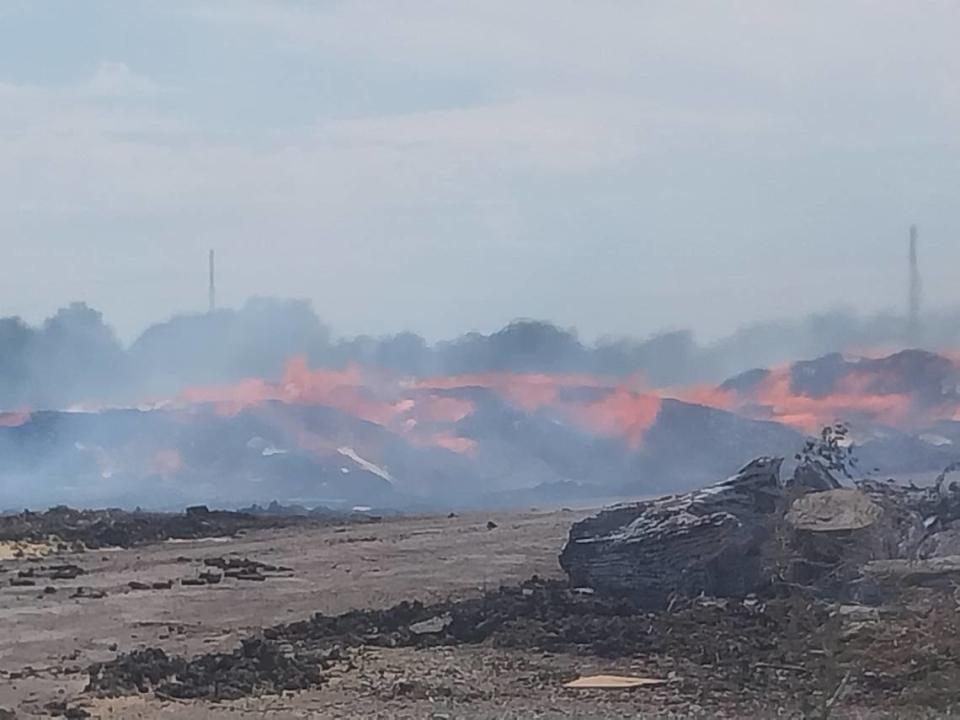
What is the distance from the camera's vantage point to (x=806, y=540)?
1838 cm

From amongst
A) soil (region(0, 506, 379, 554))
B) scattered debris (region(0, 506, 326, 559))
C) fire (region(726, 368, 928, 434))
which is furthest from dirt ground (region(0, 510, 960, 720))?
fire (region(726, 368, 928, 434))

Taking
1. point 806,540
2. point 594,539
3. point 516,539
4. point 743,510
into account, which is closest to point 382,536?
point 516,539

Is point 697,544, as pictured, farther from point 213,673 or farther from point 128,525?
point 128,525

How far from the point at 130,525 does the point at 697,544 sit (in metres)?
18.0

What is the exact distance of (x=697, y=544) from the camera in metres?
21.8

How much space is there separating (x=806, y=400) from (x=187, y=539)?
18420mm

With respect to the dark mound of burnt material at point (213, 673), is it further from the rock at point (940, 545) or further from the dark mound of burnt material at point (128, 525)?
the dark mound of burnt material at point (128, 525)

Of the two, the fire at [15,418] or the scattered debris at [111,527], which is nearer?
the scattered debris at [111,527]

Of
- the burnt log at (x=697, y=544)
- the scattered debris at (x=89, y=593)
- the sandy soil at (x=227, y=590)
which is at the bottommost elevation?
the sandy soil at (x=227, y=590)

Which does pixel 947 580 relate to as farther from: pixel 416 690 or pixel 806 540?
pixel 416 690

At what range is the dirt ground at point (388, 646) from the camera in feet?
A: 52.9

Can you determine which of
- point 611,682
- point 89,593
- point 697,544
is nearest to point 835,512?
point 611,682

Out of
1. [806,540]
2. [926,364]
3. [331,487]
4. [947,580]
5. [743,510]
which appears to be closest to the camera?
[947,580]

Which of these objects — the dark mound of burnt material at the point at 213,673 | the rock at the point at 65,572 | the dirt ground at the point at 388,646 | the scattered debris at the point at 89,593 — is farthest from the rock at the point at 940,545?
the rock at the point at 65,572
